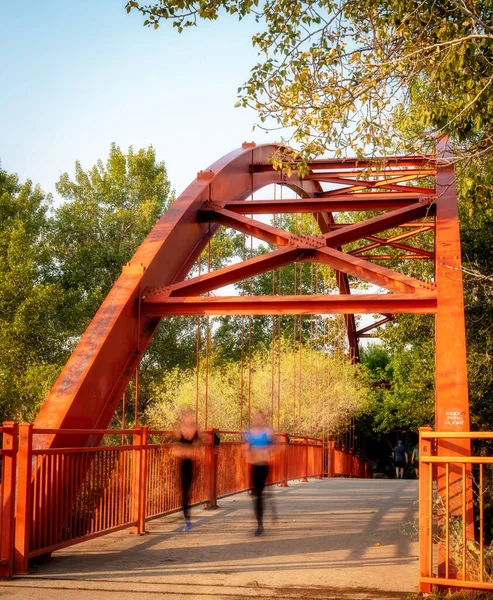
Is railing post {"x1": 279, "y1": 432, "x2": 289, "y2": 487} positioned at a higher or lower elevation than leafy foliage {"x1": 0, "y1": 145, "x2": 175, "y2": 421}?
lower

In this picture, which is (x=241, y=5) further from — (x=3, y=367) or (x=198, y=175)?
(x=3, y=367)

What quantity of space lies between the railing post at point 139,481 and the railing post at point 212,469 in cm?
321

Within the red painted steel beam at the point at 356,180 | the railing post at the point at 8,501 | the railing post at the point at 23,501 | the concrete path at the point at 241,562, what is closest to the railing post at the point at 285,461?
the red painted steel beam at the point at 356,180

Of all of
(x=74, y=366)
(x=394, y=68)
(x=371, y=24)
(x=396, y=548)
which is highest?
(x=371, y=24)

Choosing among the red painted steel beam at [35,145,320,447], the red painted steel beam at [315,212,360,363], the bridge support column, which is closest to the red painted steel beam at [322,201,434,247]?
the bridge support column

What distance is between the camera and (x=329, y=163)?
18.0m

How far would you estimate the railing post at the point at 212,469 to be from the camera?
12773 mm

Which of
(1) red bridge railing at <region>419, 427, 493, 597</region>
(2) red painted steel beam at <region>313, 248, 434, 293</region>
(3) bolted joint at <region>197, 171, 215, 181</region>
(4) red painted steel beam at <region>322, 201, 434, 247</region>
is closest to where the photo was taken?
(1) red bridge railing at <region>419, 427, 493, 597</region>

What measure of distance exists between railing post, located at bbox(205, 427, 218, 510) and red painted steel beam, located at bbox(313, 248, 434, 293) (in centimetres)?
323

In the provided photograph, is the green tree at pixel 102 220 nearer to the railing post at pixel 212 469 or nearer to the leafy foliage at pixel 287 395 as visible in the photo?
the leafy foliage at pixel 287 395

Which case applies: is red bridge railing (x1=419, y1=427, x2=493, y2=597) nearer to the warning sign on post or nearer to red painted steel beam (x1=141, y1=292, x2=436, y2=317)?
the warning sign on post

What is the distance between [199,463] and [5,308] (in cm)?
2663

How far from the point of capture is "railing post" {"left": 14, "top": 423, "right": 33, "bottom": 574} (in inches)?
280

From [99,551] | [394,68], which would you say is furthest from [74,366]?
[394,68]
